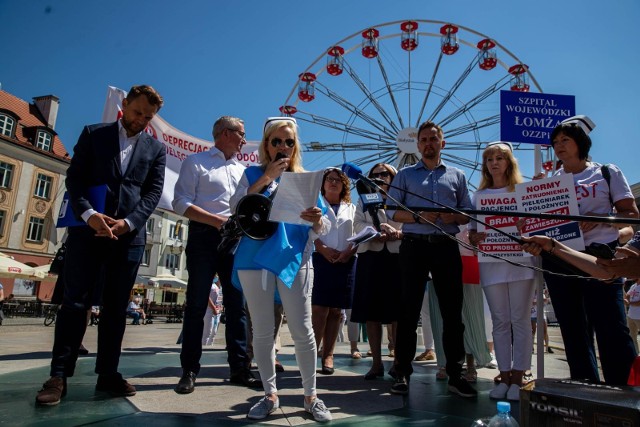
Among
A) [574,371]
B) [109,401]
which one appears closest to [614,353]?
[574,371]

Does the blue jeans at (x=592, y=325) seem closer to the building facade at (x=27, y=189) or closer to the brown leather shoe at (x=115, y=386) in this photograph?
the brown leather shoe at (x=115, y=386)

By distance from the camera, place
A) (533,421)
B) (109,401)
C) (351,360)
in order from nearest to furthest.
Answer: (533,421) < (109,401) < (351,360)

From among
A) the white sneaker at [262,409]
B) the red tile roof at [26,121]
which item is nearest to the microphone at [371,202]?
the white sneaker at [262,409]

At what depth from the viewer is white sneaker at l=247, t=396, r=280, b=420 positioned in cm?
226

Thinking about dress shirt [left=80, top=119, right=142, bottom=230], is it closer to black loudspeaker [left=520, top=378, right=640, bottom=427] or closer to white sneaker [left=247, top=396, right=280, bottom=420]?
white sneaker [left=247, top=396, right=280, bottom=420]

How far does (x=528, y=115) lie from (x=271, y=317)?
4.06 metres

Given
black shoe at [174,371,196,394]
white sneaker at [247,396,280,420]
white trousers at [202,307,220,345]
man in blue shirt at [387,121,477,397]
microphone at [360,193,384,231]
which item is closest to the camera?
microphone at [360,193,384,231]

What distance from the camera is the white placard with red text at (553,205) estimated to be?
9.25ft

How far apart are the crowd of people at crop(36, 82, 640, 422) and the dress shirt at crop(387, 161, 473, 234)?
0.01 metres

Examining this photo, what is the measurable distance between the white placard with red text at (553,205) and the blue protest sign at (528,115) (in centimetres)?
209

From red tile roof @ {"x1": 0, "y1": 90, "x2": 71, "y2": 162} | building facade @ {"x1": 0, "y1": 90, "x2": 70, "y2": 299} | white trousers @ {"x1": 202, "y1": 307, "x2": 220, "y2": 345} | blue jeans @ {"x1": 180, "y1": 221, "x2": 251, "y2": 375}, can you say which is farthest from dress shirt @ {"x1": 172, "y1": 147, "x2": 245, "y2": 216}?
red tile roof @ {"x1": 0, "y1": 90, "x2": 71, "y2": 162}

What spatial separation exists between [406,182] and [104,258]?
2275mm

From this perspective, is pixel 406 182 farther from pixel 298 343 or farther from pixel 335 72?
pixel 335 72

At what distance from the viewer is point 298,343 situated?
248cm
